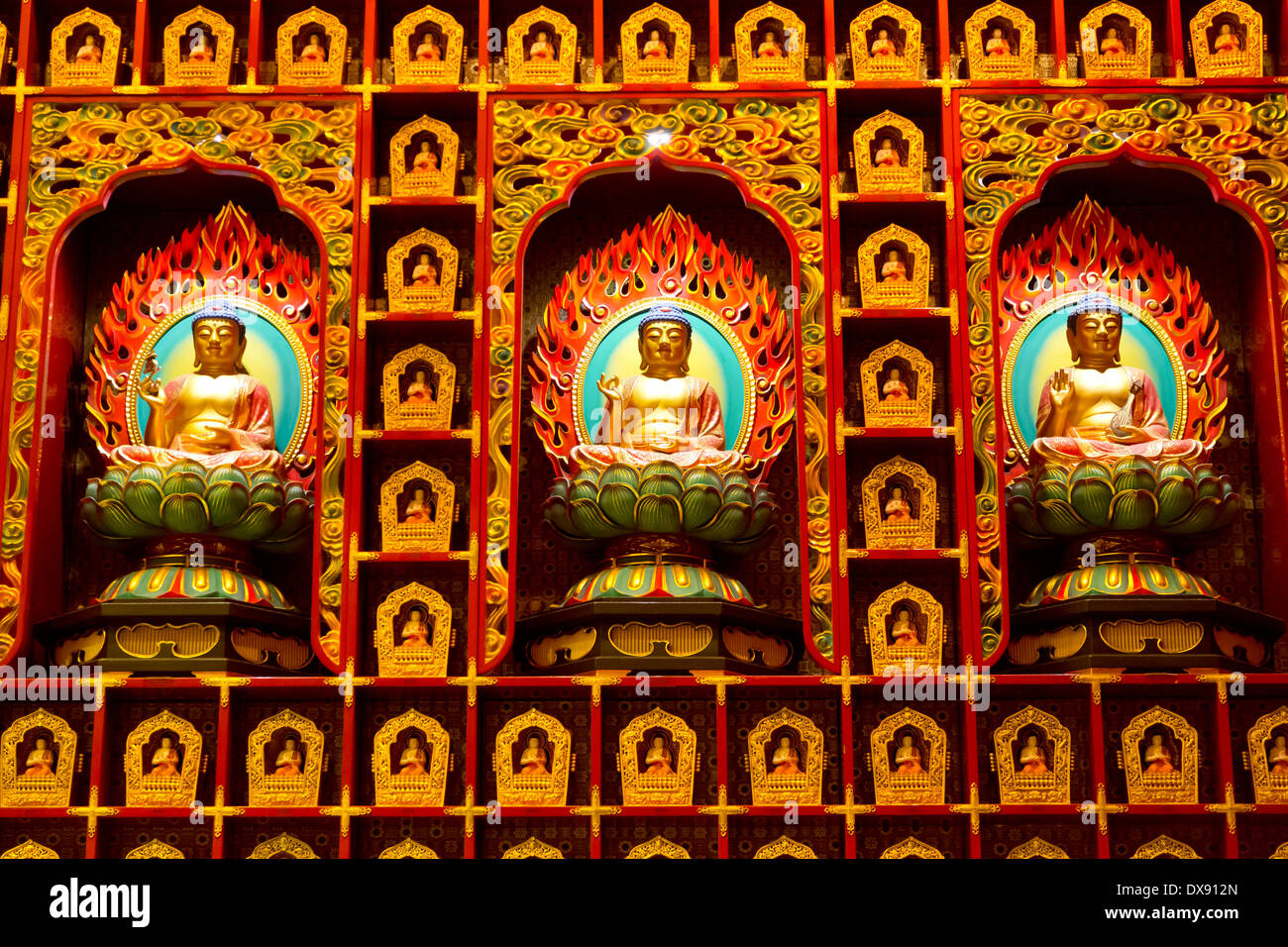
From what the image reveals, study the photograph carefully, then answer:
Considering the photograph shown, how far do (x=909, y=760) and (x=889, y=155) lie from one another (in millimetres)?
2940

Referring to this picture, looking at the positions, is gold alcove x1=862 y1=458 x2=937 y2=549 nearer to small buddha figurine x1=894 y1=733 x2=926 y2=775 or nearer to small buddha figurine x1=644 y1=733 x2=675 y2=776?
small buddha figurine x1=894 y1=733 x2=926 y2=775

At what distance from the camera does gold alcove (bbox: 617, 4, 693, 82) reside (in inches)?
398

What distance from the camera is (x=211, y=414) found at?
9695 mm

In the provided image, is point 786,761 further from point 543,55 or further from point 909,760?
point 543,55

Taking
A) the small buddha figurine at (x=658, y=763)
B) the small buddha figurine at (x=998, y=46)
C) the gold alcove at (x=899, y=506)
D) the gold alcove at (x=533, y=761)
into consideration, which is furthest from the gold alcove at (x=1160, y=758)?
the small buddha figurine at (x=998, y=46)

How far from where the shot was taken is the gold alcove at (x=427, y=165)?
987 centimetres

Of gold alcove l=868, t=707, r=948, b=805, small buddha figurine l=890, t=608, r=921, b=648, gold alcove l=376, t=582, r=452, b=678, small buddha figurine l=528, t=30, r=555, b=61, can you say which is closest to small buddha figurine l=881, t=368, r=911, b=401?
small buddha figurine l=890, t=608, r=921, b=648

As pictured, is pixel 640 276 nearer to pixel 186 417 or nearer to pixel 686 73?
pixel 686 73

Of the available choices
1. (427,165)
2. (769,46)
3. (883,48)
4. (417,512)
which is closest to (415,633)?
(417,512)

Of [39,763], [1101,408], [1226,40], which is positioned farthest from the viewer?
[1226,40]

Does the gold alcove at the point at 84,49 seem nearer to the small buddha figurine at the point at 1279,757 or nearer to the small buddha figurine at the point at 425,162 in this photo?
the small buddha figurine at the point at 425,162

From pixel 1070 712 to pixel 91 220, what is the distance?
540 centimetres

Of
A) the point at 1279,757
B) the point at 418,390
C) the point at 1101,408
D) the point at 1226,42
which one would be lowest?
the point at 1279,757

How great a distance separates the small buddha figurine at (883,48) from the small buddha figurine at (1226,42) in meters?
1.57
